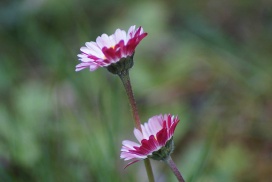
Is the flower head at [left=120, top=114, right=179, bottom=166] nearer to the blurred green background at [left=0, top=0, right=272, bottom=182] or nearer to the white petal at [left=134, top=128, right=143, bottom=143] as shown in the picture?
the white petal at [left=134, top=128, right=143, bottom=143]

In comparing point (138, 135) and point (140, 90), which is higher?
point (140, 90)

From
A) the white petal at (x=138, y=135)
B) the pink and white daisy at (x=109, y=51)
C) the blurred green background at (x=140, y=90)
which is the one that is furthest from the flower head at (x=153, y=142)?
the blurred green background at (x=140, y=90)

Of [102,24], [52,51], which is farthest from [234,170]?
[102,24]

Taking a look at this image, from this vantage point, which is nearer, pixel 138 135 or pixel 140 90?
pixel 138 135

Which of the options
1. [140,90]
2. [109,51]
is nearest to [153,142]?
[109,51]

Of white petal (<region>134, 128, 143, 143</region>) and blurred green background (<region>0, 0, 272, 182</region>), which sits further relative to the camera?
blurred green background (<region>0, 0, 272, 182</region>)

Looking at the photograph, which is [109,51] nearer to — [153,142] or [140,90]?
[153,142]

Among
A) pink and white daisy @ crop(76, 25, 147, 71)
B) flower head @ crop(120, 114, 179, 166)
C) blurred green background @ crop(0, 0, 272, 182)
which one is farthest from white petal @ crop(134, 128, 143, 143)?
blurred green background @ crop(0, 0, 272, 182)
